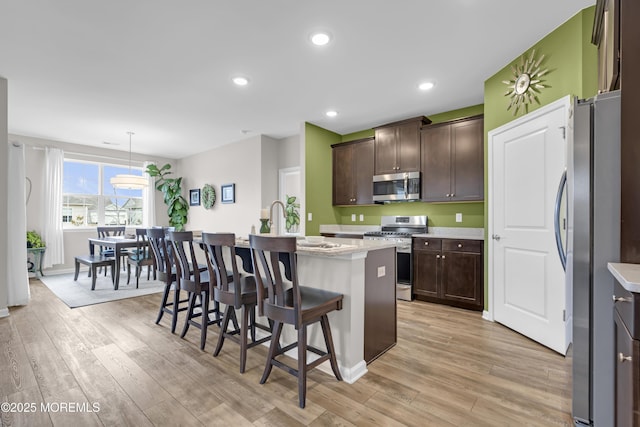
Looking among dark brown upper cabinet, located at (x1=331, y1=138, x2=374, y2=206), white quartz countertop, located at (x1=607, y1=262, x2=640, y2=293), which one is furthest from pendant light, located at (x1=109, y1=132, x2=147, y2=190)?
white quartz countertop, located at (x1=607, y1=262, x2=640, y2=293)

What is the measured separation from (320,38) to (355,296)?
2128 millimetres

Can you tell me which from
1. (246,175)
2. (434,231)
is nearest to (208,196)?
(246,175)

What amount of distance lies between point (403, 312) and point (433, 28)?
290 centimetres

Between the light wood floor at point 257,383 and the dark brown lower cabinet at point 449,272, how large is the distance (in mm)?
637

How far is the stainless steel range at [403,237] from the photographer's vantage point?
3977 mm

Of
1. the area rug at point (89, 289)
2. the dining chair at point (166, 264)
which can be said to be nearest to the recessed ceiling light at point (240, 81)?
the dining chair at point (166, 264)

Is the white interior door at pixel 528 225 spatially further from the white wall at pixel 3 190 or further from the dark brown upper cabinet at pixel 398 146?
the white wall at pixel 3 190

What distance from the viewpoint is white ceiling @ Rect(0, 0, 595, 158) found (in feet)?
7.13

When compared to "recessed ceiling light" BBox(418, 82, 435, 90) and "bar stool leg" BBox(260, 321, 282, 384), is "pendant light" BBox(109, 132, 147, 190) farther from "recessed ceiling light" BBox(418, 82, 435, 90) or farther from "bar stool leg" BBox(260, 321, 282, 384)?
"recessed ceiling light" BBox(418, 82, 435, 90)

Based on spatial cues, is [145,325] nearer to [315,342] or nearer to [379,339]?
[315,342]

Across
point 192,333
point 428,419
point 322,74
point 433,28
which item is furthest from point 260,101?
point 428,419

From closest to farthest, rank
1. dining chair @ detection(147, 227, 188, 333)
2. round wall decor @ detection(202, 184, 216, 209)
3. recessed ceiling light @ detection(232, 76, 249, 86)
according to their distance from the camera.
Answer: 1. dining chair @ detection(147, 227, 188, 333)
2. recessed ceiling light @ detection(232, 76, 249, 86)
3. round wall decor @ detection(202, 184, 216, 209)

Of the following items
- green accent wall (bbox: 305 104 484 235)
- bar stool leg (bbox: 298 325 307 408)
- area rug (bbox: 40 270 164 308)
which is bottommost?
area rug (bbox: 40 270 164 308)

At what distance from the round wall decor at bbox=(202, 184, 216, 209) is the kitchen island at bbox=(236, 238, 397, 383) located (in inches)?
166
